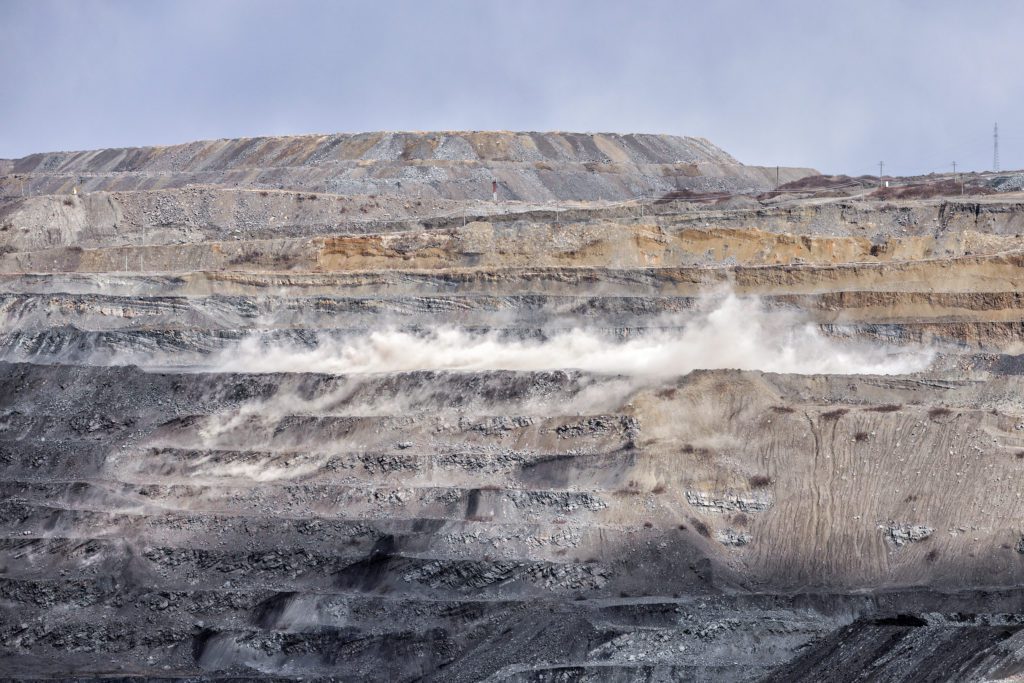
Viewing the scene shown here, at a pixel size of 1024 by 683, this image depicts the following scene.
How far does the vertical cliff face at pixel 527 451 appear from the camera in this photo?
26312 mm

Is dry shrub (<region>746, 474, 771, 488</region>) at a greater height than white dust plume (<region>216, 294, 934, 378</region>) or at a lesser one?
lesser

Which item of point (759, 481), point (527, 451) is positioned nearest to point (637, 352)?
point (527, 451)

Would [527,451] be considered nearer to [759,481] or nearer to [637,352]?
[759,481]

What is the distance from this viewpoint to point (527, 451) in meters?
32.8

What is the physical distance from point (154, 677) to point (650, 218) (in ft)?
96.8

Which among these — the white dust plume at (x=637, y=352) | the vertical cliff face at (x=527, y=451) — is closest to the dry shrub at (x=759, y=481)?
the vertical cliff face at (x=527, y=451)

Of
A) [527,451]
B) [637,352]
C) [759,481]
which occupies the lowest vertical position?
[759,481]

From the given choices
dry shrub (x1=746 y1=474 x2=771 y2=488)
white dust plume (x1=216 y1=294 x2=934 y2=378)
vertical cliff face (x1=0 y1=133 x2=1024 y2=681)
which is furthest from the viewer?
white dust plume (x1=216 y1=294 x2=934 y2=378)

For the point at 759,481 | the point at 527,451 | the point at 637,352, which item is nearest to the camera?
the point at 759,481

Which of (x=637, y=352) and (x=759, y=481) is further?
(x=637, y=352)

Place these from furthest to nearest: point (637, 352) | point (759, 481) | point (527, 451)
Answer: point (637, 352) < point (527, 451) < point (759, 481)

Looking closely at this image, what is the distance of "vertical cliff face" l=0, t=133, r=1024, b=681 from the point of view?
1036 inches

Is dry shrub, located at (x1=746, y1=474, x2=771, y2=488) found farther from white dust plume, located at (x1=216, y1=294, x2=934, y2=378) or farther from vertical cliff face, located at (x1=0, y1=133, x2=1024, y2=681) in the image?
white dust plume, located at (x1=216, y1=294, x2=934, y2=378)

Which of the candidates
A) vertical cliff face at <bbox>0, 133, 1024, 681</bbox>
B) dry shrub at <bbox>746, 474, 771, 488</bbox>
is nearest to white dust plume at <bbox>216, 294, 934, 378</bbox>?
vertical cliff face at <bbox>0, 133, 1024, 681</bbox>
